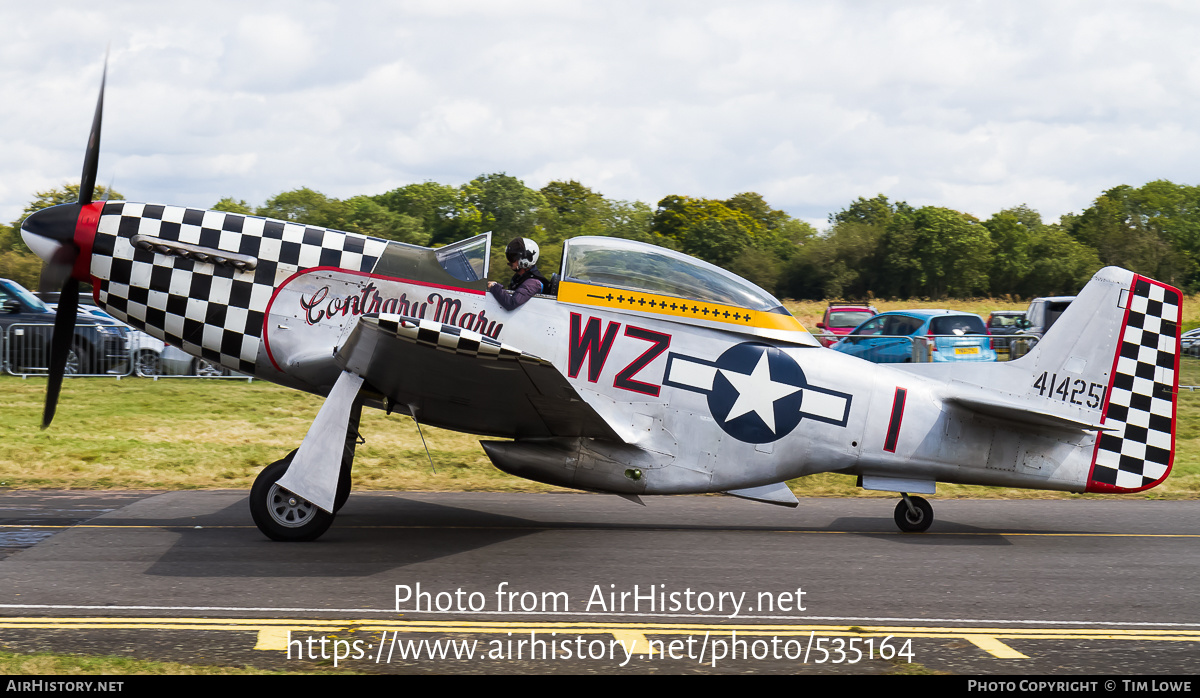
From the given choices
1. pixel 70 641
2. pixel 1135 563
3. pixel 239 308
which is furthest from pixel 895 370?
pixel 70 641

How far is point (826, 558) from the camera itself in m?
7.24

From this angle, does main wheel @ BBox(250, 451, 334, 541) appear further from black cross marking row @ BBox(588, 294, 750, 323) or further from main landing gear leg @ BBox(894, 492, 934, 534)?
main landing gear leg @ BBox(894, 492, 934, 534)

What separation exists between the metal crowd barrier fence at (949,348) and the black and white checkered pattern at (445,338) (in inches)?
468

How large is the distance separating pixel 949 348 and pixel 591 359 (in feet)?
41.2

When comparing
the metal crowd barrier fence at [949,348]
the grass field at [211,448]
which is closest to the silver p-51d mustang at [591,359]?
the grass field at [211,448]

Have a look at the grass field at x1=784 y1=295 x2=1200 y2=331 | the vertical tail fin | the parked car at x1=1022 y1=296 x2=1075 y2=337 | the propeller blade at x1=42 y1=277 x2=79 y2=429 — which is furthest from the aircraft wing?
the grass field at x1=784 y1=295 x2=1200 y2=331

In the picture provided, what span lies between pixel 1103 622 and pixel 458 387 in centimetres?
451

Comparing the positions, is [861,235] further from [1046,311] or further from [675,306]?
[675,306]

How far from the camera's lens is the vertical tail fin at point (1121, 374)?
791 centimetres

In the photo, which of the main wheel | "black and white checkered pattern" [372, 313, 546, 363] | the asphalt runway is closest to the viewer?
the asphalt runway

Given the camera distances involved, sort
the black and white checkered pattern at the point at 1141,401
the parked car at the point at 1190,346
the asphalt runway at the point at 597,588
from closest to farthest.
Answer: the asphalt runway at the point at 597,588 < the black and white checkered pattern at the point at 1141,401 < the parked car at the point at 1190,346

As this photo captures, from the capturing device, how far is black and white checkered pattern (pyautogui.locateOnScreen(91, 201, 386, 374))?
7410 mm

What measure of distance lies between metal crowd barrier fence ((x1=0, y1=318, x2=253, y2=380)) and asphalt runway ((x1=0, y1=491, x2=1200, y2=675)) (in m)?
7.77

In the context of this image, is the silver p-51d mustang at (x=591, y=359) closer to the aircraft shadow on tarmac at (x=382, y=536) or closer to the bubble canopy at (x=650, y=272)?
the bubble canopy at (x=650, y=272)
